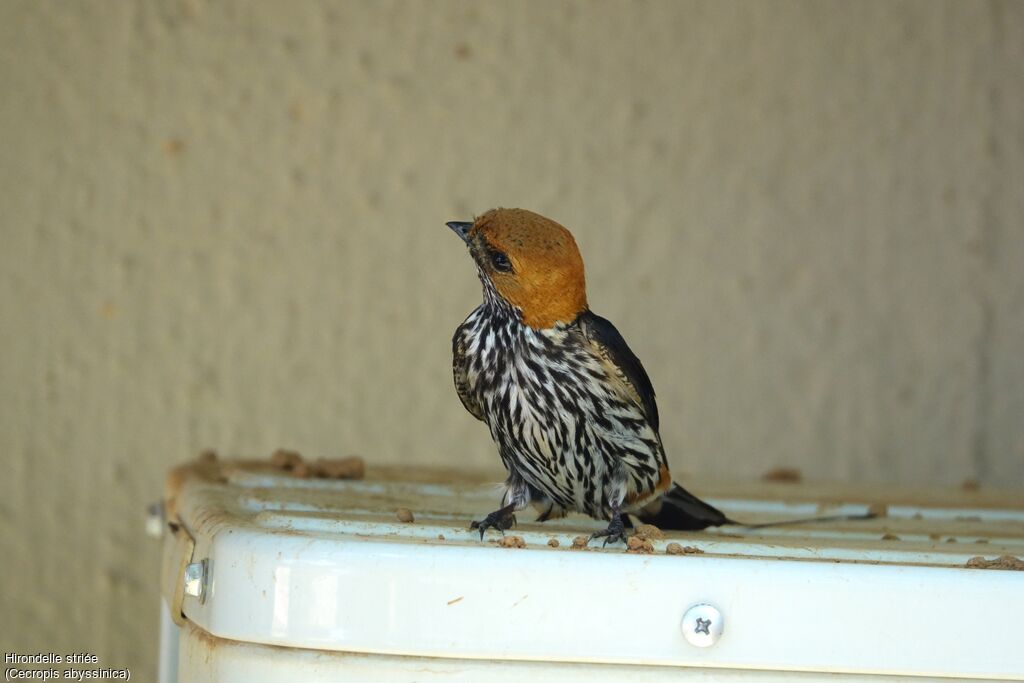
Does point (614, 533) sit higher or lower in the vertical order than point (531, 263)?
lower

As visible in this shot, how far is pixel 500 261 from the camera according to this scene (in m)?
1.82

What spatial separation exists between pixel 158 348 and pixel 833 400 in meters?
1.74

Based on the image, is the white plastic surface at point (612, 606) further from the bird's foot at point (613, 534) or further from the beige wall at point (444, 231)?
the beige wall at point (444, 231)

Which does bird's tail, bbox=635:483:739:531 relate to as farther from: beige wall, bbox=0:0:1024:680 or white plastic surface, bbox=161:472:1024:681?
beige wall, bbox=0:0:1024:680

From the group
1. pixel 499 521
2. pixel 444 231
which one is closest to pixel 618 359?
pixel 499 521

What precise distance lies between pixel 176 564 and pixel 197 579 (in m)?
0.22

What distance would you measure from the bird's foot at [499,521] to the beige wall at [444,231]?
158 centimetres

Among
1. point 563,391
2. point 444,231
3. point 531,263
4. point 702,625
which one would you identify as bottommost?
point 702,625

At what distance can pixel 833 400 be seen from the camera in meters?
3.41

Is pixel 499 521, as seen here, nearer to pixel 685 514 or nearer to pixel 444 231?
pixel 685 514

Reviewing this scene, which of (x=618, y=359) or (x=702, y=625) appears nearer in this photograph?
(x=702, y=625)

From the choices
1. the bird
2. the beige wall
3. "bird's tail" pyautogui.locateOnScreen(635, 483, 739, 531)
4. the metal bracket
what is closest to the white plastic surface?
the metal bracket

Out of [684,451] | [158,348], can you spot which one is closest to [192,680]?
[158,348]

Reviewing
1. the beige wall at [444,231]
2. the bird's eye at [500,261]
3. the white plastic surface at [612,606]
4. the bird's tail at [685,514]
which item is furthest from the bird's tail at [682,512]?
the beige wall at [444,231]
